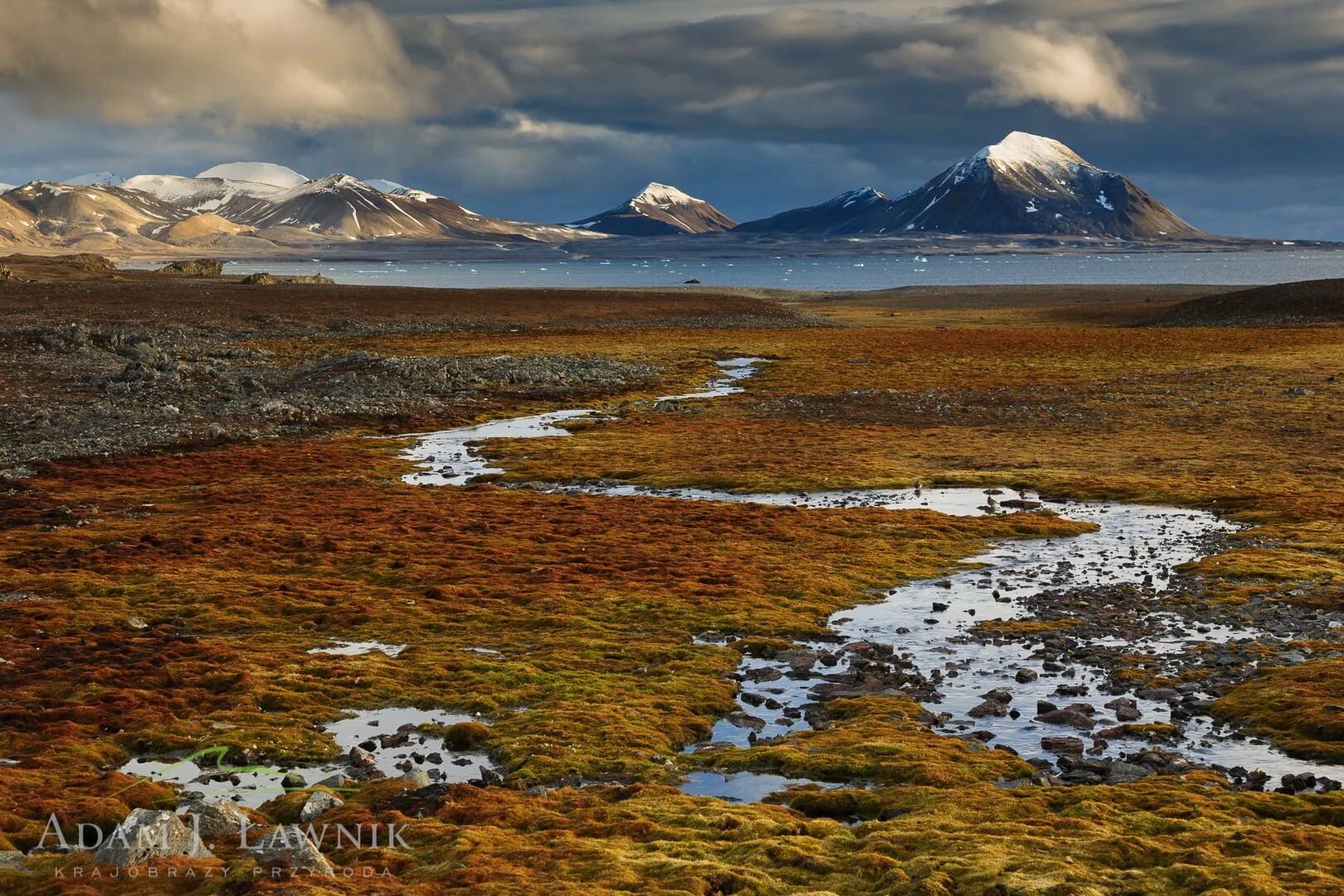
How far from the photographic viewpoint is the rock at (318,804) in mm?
13742

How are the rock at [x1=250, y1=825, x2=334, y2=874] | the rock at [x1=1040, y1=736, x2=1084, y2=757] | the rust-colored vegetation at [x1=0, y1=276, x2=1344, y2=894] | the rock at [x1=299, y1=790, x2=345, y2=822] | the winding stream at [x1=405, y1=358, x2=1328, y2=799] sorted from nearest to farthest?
the rock at [x1=250, y1=825, x2=334, y2=874] < the rust-colored vegetation at [x1=0, y1=276, x2=1344, y2=894] < the rock at [x1=299, y1=790, x2=345, y2=822] < the rock at [x1=1040, y1=736, x2=1084, y2=757] < the winding stream at [x1=405, y1=358, x2=1328, y2=799]

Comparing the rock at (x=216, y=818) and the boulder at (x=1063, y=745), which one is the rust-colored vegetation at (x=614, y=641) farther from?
the boulder at (x=1063, y=745)

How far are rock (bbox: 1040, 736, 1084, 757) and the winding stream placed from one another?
12cm

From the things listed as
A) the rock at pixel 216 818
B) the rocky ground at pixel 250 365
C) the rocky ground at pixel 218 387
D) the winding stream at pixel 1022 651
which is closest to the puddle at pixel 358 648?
the winding stream at pixel 1022 651

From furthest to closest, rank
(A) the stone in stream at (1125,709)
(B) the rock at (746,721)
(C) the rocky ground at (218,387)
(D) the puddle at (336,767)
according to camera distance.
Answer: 1. (C) the rocky ground at (218,387)
2. (B) the rock at (746,721)
3. (A) the stone in stream at (1125,709)
4. (D) the puddle at (336,767)

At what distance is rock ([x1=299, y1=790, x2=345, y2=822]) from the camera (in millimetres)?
13742

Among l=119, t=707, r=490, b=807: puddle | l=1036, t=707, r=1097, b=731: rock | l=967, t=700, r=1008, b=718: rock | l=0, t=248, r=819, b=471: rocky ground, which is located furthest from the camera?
l=0, t=248, r=819, b=471: rocky ground

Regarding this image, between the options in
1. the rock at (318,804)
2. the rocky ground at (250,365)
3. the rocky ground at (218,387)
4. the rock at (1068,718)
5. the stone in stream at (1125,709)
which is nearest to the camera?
the rock at (318,804)

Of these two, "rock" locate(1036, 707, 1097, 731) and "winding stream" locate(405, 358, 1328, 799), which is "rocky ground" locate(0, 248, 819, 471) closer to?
"winding stream" locate(405, 358, 1328, 799)

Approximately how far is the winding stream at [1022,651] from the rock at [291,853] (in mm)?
5104

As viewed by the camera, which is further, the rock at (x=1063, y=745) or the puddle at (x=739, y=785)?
the rock at (x=1063, y=745)

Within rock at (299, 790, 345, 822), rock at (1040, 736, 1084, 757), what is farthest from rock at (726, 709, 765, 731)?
rock at (299, 790, 345, 822)

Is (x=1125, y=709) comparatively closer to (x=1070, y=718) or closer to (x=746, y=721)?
(x=1070, y=718)

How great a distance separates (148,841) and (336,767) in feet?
12.1
